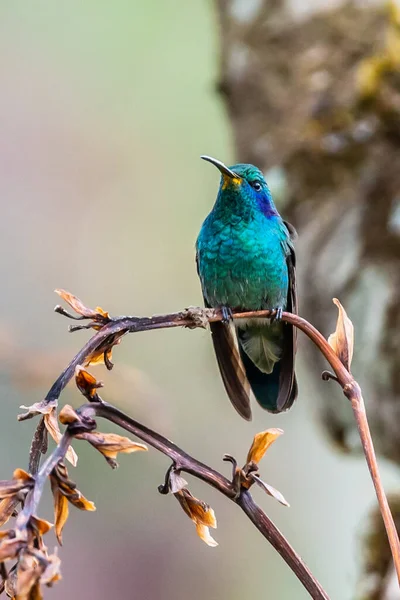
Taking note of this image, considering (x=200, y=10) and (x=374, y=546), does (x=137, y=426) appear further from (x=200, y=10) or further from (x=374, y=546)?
(x=200, y=10)

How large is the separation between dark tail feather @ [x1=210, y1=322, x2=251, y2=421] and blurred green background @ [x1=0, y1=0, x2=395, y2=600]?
908mm

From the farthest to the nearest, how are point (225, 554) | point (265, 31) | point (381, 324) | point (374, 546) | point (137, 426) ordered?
point (225, 554), point (265, 31), point (374, 546), point (381, 324), point (137, 426)

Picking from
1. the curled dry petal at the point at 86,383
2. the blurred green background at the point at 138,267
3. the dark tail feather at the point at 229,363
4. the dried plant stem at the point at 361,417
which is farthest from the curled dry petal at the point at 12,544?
the blurred green background at the point at 138,267

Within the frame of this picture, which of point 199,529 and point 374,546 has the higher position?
point 374,546

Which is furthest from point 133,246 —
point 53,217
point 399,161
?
point 399,161

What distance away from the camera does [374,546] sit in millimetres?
1564

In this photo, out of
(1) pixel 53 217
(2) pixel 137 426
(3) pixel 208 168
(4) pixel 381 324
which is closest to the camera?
(2) pixel 137 426

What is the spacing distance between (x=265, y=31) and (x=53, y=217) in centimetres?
124

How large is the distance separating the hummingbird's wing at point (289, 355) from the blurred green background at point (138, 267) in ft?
2.37

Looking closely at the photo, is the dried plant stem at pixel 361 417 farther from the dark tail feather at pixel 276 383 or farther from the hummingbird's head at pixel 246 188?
the hummingbird's head at pixel 246 188

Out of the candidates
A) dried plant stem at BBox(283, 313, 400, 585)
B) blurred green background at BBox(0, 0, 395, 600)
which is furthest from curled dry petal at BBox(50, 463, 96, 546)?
blurred green background at BBox(0, 0, 395, 600)

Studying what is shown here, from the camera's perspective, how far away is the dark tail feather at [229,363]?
1.11 metres

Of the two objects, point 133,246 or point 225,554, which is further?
point 133,246

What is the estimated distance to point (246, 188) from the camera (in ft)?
4.49
